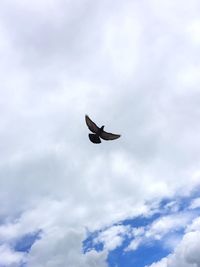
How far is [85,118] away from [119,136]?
14.4ft

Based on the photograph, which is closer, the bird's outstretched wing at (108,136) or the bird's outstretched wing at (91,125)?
the bird's outstretched wing at (91,125)

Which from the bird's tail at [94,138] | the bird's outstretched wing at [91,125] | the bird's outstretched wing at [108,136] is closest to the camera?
the bird's outstretched wing at [91,125]

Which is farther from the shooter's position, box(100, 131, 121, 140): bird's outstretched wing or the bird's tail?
the bird's tail

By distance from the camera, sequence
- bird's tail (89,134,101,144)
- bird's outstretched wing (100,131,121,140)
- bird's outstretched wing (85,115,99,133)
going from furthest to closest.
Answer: bird's tail (89,134,101,144) → bird's outstretched wing (100,131,121,140) → bird's outstretched wing (85,115,99,133)

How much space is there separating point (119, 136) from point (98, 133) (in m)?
2.42

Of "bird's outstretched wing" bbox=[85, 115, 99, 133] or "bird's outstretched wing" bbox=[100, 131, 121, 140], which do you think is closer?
"bird's outstretched wing" bbox=[85, 115, 99, 133]

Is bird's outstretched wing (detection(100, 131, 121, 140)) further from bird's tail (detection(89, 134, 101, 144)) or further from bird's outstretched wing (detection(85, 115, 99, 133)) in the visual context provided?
bird's outstretched wing (detection(85, 115, 99, 133))

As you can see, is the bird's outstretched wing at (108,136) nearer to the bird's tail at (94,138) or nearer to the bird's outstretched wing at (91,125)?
the bird's tail at (94,138)

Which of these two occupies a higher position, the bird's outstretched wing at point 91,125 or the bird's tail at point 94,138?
the bird's outstretched wing at point 91,125

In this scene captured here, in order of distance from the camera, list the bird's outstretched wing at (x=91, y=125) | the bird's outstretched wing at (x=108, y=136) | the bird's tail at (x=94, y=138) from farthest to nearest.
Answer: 1. the bird's tail at (x=94, y=138)
2. the bird's outstretched wing at (x=108, y=136)
3. the bird's outstretched wing at (x=91, y=125)

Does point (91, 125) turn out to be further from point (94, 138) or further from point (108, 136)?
point (108, 136)

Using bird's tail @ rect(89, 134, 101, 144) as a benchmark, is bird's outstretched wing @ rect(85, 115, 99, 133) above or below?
above

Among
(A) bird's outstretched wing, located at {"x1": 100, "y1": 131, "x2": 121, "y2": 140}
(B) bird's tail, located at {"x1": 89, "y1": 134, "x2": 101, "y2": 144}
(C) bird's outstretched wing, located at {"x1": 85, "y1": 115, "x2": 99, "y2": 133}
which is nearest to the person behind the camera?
(C) bird's outstretched wing, located at {"x1": 85, "y1": 115, "x2": 99, "y2": 133}

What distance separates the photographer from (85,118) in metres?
95.5
